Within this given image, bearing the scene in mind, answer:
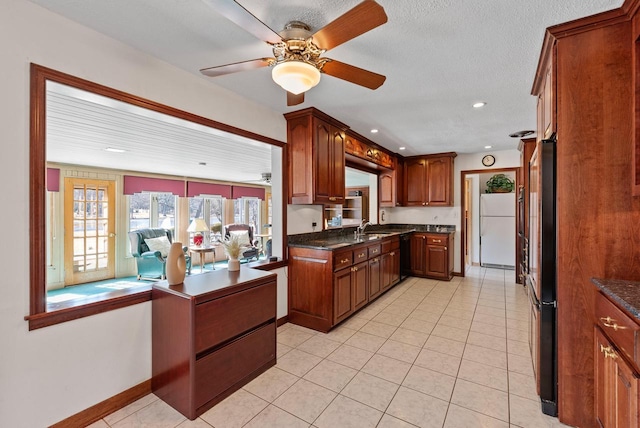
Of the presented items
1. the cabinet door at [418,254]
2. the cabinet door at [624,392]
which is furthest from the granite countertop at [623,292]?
the cabinet door at [418,254]

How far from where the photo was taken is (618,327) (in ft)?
4.08

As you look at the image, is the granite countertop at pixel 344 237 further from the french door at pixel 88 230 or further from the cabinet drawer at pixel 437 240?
the french door at pixel 88 230

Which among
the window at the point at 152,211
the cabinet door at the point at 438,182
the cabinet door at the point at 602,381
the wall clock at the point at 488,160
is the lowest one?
the cabinet door at the point at 602,381

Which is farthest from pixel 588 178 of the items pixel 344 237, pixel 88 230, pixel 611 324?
pixel 88 230

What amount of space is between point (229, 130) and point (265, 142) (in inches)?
18.0

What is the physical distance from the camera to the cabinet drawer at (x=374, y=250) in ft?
12.5

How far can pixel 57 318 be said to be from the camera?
1.65 m

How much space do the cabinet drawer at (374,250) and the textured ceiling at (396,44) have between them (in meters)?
1.73

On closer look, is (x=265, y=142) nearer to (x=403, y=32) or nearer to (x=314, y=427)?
(x=403, y=32)

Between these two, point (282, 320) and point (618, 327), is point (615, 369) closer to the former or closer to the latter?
point (618, 327)

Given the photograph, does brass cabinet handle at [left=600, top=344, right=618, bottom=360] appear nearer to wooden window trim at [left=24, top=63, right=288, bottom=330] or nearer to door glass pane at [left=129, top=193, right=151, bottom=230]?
wooden window trim at [left=24, top=63, right=288, bottom=330]

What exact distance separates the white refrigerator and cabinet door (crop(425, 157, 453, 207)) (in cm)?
148

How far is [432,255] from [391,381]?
11.2ft

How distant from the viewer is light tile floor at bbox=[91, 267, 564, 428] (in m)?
1.79
